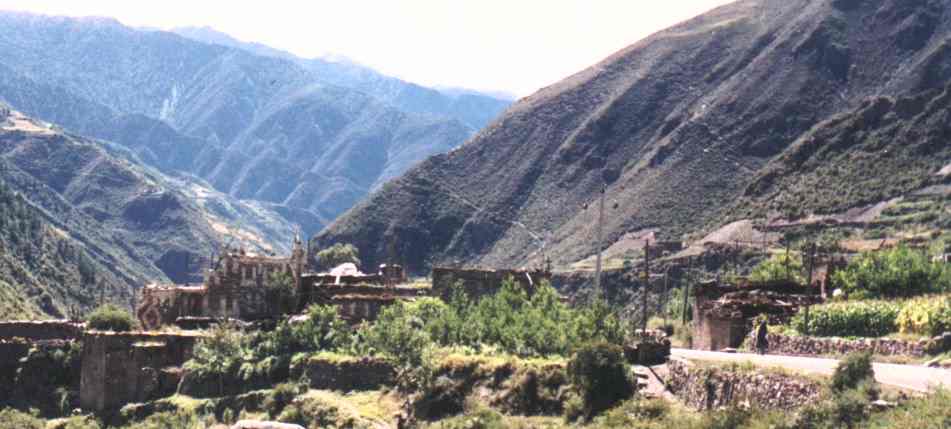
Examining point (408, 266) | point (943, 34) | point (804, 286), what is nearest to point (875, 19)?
point (943, 34)

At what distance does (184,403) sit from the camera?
62.6 meters

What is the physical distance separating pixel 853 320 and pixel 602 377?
12.4m

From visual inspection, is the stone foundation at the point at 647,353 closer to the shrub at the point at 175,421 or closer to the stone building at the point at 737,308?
the stone building at the point at 737,308

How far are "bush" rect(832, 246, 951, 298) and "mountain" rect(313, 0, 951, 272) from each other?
2747 inches

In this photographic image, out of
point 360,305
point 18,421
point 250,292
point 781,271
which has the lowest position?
point 18,421

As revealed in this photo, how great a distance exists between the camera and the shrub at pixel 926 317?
4106 cm

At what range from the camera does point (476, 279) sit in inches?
2987

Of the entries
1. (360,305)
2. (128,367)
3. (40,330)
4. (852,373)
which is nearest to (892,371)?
(852,373)

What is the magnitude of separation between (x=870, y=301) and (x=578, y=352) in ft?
56.6

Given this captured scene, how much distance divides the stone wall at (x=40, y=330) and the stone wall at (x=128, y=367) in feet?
21.5

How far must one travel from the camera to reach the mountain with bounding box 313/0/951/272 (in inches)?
5600

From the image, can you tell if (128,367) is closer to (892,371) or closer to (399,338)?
(399,338)

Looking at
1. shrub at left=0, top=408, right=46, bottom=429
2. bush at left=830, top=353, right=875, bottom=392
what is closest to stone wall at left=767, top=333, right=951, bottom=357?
bush at left=830, top=353, right=875, bottom=392

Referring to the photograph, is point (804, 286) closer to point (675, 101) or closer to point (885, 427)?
point (885, 427)
